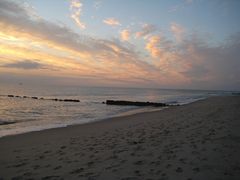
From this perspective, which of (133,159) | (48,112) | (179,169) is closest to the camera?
(179,169)

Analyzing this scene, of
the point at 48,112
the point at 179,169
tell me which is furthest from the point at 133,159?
the point at 48,112

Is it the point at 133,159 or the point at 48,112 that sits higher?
the point at 133,159

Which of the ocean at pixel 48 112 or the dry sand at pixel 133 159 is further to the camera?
the ocean at pixel 48 112

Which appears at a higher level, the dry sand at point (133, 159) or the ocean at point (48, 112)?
the dry sand at point (133, 159)

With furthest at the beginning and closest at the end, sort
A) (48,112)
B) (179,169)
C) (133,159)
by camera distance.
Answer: (48,112) → (133,159) → (179,169)

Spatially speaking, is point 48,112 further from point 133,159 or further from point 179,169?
point 179,169

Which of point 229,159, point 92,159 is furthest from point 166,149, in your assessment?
point 92,159

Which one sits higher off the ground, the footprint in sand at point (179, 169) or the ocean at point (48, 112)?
the footprint in sand at point (179, 169)

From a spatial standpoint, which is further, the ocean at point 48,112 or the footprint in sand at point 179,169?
the ocean at point 48,112

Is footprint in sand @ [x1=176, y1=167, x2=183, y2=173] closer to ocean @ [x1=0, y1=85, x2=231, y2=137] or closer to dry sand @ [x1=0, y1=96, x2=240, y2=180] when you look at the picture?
dry sand @ [x1=0, y1=96, x2=240, y2=180]

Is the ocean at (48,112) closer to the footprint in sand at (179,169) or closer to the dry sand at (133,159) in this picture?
the dry sand at (133,159)

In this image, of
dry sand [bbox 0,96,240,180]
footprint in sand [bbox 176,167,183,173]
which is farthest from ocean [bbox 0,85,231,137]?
footprint in sand [bbox 176,167,183,173]

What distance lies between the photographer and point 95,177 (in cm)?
446

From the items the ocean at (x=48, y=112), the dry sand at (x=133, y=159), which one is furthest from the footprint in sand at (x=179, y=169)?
the ocean at (x=48, y=112)
